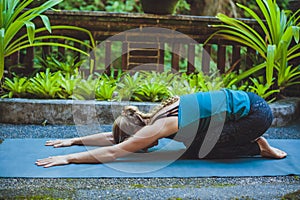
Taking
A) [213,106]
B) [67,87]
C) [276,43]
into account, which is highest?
[276,43]

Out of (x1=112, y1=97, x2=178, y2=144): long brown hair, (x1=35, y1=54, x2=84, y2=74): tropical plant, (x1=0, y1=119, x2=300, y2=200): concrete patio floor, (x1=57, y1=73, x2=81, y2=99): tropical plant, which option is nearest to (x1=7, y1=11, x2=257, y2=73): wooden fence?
(x1=35, y1=54, x2=84, y2=74): tropical plant

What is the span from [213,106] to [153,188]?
71cm

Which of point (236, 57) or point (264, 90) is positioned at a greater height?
point (236, 57)

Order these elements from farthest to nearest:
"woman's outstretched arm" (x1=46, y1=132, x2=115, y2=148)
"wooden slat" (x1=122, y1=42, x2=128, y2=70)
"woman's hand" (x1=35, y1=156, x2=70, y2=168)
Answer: "wooden slat" (x1=122, y1=42, x2=128, y2=70), "woman's outstretched arm" (x1=46, y1=132, x2=115, y2=148), "woman's hand" (x1=35, y1=156, x2=70, y2=168)

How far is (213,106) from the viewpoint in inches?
102

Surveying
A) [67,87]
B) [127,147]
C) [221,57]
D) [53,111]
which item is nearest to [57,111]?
[53,111]

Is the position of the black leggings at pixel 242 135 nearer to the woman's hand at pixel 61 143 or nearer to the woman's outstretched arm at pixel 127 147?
the woman's outstretched arm at pixel 127 147

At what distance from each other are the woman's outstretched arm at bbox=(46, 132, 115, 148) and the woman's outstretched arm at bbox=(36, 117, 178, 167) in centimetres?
37

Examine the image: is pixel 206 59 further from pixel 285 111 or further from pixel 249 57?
pixel 285 111

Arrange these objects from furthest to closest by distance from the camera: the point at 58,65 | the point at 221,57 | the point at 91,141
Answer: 1. the point at 221,57
2. the point at 58,65
3. the point at 91,141

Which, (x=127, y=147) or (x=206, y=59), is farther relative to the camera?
(x=206, y=59)

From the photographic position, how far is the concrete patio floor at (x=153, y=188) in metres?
1.97

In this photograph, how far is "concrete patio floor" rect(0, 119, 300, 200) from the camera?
6.47 ft

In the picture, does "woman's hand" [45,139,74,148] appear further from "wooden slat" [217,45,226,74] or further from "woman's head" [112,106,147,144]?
"wooden slat" [217,45,226,74]
